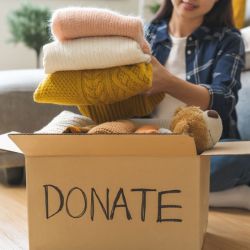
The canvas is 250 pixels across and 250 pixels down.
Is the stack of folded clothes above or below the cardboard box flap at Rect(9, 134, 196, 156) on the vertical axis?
above

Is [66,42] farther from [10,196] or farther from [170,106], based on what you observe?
[10,196]

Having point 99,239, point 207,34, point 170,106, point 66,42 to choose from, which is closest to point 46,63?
point 66,42

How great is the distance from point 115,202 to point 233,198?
500 mm

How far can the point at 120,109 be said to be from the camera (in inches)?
35.1

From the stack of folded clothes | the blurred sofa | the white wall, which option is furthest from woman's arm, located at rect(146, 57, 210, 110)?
the white wall

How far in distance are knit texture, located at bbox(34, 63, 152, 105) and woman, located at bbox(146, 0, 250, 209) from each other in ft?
0.66

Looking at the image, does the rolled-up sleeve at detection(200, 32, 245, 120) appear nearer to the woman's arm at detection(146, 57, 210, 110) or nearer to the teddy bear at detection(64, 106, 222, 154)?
the woman's arm at detection(146, 57, 210, 110)

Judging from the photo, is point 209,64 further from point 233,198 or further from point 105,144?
point 105,144

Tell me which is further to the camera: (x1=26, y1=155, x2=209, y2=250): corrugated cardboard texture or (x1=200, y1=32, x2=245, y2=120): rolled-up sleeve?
(x1=200, y1=32, x2=245, y2=120): rolled-up sleeve

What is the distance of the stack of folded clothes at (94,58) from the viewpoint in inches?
30.3

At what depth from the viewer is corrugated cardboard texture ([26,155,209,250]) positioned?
0.69 metres

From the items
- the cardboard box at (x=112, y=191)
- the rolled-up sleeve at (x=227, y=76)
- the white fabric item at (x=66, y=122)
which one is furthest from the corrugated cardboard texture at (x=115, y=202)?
the rolled-up sleeve at (x=227, y=76)

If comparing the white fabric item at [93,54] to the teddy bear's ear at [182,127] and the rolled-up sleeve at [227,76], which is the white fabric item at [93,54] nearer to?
the teddy bear's ear at [182,127]

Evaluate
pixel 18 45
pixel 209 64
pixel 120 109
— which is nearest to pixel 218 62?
pixel 209 64
